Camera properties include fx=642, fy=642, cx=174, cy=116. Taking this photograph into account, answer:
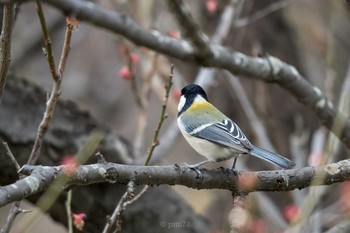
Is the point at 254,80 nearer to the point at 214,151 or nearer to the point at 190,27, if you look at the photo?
the point at 214,151

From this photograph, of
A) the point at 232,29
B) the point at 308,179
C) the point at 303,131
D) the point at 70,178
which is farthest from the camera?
the point at 303,131

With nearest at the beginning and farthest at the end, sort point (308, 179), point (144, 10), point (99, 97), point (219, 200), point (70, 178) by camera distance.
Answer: point (70, 178) → point (308, 179) → point (144, 10) → point (219, 200) → point (99, 97)

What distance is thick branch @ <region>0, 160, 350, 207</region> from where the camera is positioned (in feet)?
4.80

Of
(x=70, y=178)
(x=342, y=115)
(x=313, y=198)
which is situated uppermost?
(x=342, y=115)

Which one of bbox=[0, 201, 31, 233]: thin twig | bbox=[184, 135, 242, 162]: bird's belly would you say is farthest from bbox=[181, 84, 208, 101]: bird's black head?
bbox=[0, 201, 31, 233]: thin twig

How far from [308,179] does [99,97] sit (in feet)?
13.4

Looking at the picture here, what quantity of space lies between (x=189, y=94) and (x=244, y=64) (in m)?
0.38

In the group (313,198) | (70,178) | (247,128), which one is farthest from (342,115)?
(247,128)

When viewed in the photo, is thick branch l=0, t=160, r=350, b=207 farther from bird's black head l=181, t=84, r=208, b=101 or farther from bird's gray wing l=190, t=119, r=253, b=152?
bird's black head l=181, t=84, r=208, b=101

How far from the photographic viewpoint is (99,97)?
19.1 feet

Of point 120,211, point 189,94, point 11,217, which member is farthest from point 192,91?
point 11,217

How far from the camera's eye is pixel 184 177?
71.9 inches

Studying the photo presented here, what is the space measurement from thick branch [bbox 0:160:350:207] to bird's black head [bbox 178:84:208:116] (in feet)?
2.31

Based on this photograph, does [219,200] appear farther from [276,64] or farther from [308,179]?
[308,179]
